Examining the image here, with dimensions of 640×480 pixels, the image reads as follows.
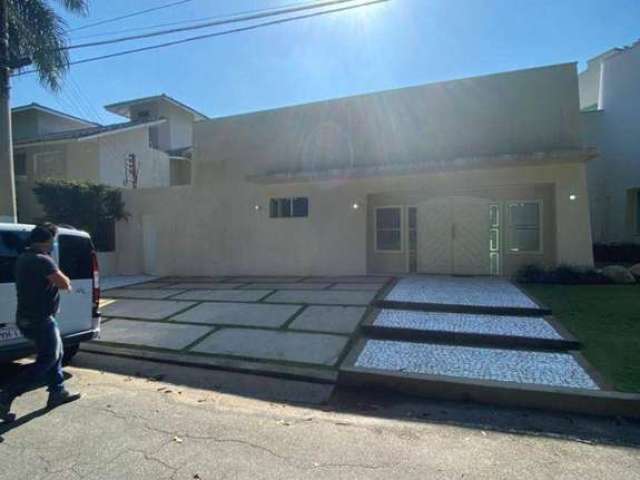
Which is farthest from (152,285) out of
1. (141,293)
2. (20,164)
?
(20,164)

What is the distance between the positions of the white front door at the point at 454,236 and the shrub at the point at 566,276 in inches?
49.9

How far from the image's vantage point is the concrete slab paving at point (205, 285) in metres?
10.8

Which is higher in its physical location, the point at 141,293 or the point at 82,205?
the point at 82,205

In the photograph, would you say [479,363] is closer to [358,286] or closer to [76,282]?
[358,286]

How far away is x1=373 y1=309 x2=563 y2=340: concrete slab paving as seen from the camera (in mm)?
5766

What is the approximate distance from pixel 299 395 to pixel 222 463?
1.59 meters

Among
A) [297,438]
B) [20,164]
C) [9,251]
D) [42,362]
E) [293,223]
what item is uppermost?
[20,164]

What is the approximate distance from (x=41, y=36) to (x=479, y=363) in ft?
39.8

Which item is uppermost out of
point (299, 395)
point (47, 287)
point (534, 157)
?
point (534, 157)

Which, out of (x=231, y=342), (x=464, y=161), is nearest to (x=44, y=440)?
(x=231, y=342)

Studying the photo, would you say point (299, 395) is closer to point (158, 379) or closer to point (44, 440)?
point (158, 379)

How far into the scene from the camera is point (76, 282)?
5086 mm

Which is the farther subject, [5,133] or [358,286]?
[358,286]

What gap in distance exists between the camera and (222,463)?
9.54ft
